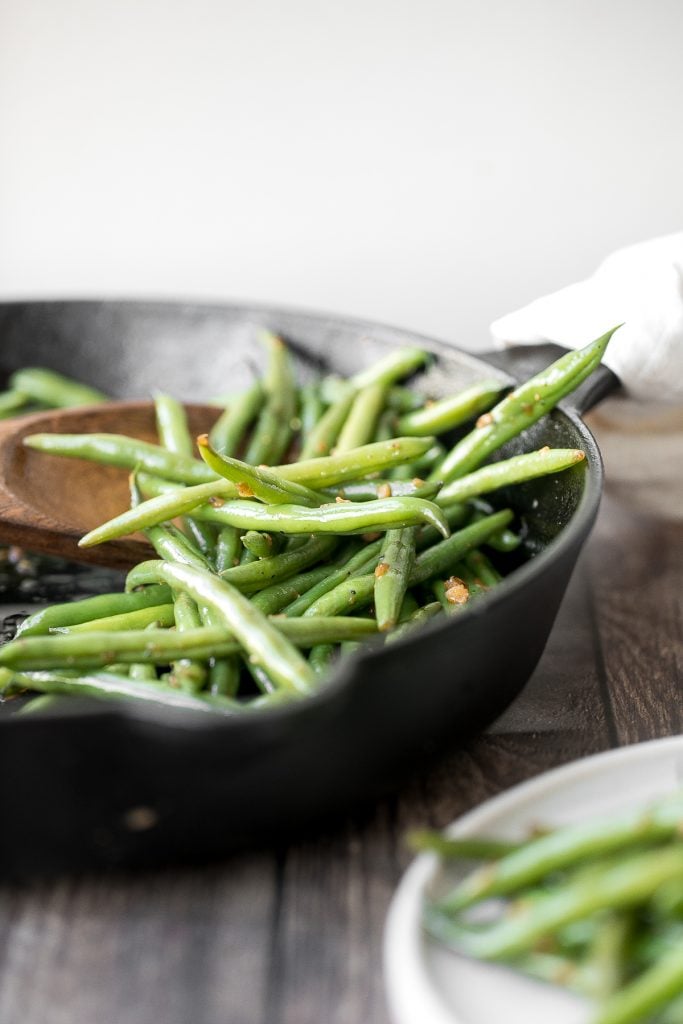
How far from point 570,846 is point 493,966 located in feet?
0.39

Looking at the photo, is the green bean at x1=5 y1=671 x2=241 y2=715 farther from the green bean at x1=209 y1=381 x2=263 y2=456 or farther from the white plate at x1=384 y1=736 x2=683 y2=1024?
the green bean at x1=209 y1=381 x2=263 y2=456

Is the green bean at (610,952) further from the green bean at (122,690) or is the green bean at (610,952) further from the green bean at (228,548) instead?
the green bean at (228,548)

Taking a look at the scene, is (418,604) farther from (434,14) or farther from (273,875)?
(434,14)

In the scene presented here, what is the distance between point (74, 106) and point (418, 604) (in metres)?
1.64

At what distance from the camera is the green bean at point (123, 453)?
61.5 inches

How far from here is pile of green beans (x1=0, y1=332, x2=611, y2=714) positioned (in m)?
1.17

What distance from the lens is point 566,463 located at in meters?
1.35

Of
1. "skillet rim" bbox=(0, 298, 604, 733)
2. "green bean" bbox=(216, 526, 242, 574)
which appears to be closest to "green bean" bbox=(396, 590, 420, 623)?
"skillet rim" bbox=(0, 298, 604, 733)

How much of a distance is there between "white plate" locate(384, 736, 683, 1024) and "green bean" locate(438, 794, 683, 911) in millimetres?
46

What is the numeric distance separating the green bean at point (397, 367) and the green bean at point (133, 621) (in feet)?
2.01

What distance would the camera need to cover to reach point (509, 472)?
1434 mm

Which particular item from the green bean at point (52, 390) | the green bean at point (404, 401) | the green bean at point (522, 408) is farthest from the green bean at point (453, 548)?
the green bean at point (52, 390)

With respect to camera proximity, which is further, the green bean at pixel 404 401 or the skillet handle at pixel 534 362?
the green bean at pixel 404 401

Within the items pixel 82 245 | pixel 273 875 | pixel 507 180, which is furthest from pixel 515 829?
pixel 82 245
